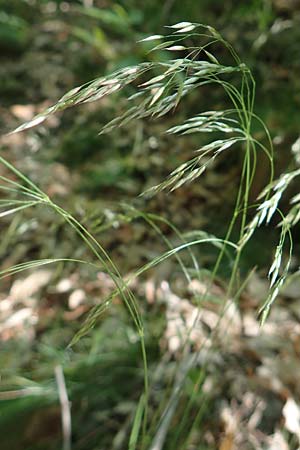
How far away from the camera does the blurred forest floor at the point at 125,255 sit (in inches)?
44.7

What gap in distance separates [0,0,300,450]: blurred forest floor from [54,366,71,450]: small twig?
0.03 m

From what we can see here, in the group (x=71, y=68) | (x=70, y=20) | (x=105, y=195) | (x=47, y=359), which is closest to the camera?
(x=47, y=359)

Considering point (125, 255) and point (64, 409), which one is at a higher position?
point (64, 409)

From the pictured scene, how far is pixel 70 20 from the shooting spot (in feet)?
7.65

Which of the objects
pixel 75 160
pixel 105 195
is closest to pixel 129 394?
pixel 105 195

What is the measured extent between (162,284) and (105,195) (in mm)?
465

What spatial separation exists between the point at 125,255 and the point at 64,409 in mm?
670

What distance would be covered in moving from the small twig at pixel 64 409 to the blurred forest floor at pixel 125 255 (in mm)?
34

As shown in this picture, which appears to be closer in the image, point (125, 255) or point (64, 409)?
point (64, 409)

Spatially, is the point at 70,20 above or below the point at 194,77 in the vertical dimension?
below

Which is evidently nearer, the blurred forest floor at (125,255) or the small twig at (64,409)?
the small twig at (64,409)

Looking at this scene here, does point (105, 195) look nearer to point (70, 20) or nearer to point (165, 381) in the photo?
point (165, 381)

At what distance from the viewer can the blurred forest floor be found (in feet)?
3.73

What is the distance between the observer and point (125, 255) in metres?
1.63
